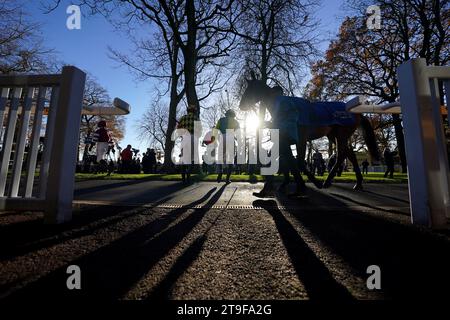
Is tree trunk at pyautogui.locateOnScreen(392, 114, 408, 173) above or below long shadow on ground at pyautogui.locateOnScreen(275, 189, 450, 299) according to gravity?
above

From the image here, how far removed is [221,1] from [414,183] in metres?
14.4

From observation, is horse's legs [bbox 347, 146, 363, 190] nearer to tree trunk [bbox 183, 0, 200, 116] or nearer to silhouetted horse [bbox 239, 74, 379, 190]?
silhouetted horse [bbox 239, 74, 379, 190]

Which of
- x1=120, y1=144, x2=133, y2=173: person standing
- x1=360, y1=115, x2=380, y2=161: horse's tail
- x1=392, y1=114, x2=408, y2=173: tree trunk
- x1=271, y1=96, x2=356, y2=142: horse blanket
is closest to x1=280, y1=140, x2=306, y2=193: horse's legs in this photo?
x1=271, y1=96, x2=356, y2=142: horse blanket

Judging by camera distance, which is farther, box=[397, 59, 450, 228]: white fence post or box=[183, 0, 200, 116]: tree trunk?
box=[183, 0, 200, 116]: tree trunk

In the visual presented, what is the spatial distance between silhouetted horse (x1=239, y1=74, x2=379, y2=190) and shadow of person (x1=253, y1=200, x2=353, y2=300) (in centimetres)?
244

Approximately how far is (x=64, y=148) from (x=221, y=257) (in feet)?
5.48

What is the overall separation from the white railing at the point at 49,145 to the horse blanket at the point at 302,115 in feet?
8.87

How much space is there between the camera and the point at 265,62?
16.1m

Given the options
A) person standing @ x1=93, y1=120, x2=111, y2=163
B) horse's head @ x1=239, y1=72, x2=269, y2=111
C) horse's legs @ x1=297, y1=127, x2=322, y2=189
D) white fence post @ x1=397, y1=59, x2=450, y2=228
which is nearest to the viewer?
white fence post @ x1=397, y1=59, x2=450, y2=228

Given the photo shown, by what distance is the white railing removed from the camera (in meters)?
2.05

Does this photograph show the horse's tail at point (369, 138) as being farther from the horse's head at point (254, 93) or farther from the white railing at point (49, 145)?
the white railing at point (49, 145)

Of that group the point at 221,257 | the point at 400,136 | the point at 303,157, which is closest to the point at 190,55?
the point at 303,157

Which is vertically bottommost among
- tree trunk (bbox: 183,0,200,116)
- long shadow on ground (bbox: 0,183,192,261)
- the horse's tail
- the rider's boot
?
long shadow on ground (bbox: 0,183,192,261)

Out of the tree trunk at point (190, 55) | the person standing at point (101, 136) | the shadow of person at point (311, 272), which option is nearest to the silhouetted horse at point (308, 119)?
the shadow of person at point (311, 272)
